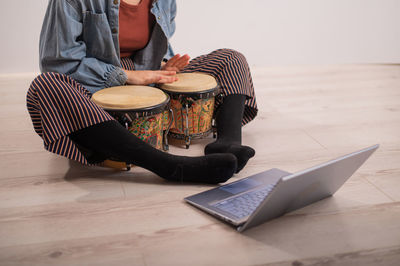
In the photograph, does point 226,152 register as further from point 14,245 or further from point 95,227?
point 14,245

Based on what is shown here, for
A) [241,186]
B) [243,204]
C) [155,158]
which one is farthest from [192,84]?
[243,204]

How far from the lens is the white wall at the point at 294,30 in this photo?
3.46 meters

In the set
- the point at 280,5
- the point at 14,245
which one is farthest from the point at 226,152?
the point at 280,5

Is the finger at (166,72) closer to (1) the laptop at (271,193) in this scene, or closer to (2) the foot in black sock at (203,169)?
(2) the foot in black sock at (203,169)

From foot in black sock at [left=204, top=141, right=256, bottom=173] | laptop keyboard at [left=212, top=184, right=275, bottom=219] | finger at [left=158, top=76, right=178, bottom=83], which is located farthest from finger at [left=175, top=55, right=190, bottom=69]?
laptop keyboard at [left=212, top=184, right=275, bottom=219]

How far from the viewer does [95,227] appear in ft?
4.43

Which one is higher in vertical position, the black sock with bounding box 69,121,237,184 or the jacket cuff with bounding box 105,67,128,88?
the jacket cuff with bounding box 105,67,128,88

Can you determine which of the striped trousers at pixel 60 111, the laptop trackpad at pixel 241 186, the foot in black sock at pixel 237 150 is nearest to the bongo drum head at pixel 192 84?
the foot in black sock at pixel 237 150

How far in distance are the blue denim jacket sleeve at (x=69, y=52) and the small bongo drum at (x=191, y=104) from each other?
24cm

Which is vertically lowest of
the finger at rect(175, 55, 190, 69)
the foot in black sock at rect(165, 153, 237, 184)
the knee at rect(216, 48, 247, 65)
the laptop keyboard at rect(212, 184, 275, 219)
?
the laptop keyboard at rect(212, 184, 275, 219)

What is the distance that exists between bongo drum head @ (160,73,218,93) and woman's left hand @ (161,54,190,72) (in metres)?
0.07

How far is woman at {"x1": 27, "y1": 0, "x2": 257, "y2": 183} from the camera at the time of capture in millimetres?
1549

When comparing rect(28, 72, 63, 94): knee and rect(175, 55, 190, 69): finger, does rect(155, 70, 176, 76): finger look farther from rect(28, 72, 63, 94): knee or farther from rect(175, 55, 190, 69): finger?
Result: rect(28, 72, 63, 94): knee

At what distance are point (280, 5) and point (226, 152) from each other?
2166 millimetres
